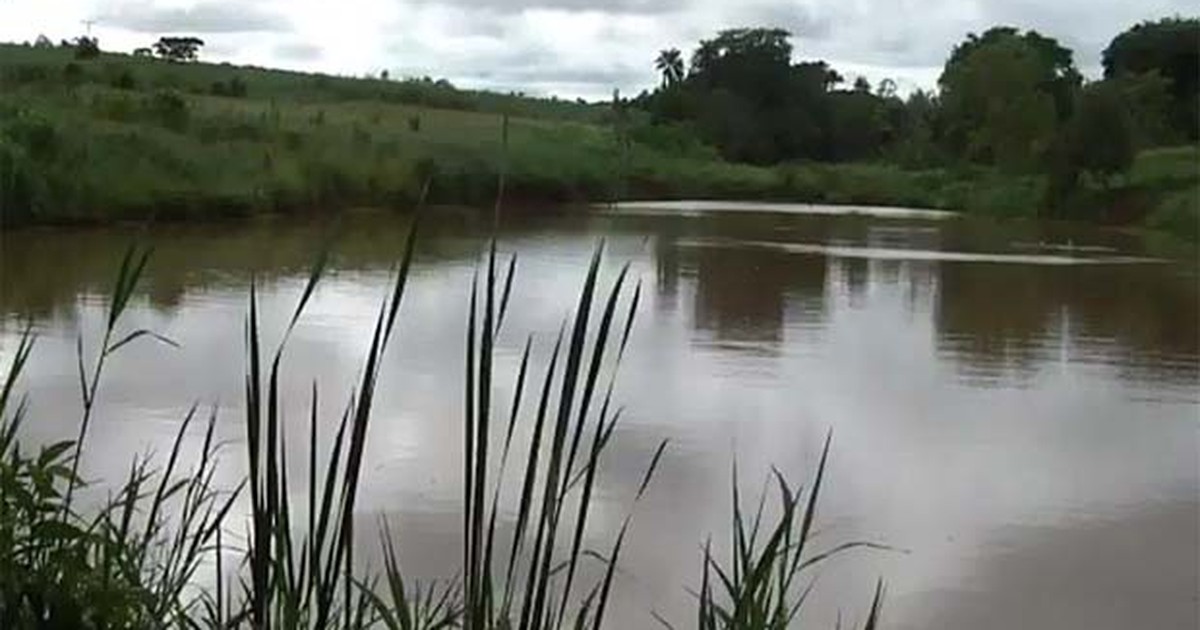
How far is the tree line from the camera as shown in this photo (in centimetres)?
3106

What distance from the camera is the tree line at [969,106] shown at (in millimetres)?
31062

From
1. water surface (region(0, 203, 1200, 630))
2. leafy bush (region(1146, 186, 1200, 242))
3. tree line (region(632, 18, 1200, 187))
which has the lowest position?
water surface (region(0, 203, 1200, 630))

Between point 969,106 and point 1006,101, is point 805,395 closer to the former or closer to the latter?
point 1006,101

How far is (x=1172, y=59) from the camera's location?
128 feet

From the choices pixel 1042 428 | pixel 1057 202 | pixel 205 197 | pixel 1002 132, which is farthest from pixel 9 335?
pixel 1002 132

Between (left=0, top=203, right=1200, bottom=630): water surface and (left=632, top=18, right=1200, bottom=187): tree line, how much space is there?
14.0m

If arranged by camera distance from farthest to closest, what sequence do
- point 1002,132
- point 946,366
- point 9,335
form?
point 1002,132 → point 946,366 → point 9,335

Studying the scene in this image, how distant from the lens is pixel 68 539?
2293mm

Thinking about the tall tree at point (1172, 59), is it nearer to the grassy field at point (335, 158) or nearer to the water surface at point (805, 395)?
the grassy field at point (335, 158)

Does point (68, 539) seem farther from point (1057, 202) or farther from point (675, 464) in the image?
point (1057, 202)

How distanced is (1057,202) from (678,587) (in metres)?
27.6

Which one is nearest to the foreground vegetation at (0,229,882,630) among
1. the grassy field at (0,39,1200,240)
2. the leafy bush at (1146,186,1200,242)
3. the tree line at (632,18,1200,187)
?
the grassy field at (0,39,1200,240)

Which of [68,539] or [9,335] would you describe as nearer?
[68,539]

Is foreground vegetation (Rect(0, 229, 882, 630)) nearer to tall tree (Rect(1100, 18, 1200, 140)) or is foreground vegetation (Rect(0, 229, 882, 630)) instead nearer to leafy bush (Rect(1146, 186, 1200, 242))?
leafy bush (Rect(1146, 186, 1200, 242))
